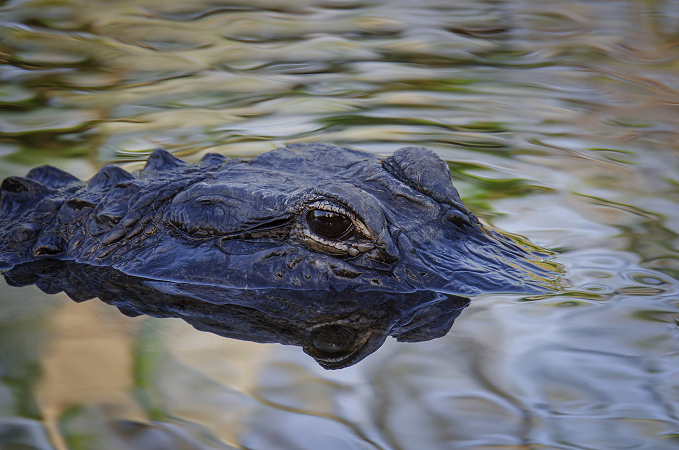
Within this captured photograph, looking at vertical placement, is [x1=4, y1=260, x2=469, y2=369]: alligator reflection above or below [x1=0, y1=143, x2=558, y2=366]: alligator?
below

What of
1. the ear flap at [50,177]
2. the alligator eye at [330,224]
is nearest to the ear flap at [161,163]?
the ear flap at [50,177]

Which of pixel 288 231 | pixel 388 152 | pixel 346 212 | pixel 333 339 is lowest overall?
pixel 388 152

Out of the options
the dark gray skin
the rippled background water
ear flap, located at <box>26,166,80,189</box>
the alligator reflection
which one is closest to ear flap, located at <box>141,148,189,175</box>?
the dark gray skin

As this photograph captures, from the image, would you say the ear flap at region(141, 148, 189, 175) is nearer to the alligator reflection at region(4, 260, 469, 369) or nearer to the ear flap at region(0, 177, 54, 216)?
the ear flap at region(0, 177, 54, 216)

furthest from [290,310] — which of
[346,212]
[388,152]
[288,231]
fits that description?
[388,152]

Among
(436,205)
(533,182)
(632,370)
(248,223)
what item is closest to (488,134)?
(533,182)

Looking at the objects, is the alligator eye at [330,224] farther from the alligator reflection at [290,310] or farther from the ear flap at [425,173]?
the ear flap at [425,173]

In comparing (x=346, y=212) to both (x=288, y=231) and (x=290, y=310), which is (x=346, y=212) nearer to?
(x=288, y=231)
